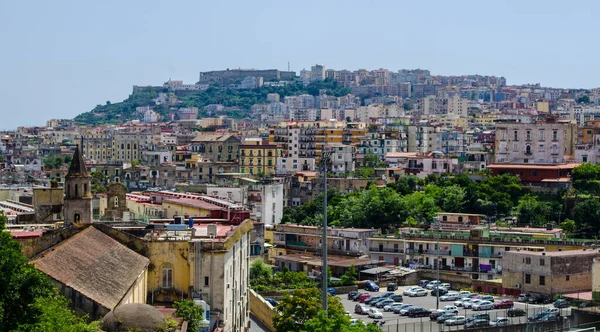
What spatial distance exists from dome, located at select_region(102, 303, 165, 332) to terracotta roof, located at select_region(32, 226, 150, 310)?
48 cm


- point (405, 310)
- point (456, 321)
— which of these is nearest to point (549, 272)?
point (405, 310)

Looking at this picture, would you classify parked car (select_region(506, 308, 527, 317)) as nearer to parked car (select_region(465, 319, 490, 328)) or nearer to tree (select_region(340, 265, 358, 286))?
parked car (select_region(465, 319, 490, 328))

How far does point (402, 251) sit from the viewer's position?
61250 millimetres

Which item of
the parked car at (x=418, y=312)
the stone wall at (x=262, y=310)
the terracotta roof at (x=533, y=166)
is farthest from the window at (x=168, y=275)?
the terracotta roof at (x=533, y=166)

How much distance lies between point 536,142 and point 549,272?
1406 inches

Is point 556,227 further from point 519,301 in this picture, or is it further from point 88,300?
point 88,300

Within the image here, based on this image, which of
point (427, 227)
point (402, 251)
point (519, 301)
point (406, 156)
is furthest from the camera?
point (406, 156)

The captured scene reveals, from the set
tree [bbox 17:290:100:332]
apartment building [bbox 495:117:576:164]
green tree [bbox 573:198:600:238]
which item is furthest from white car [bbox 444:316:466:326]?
apartment building [bbox 495:117:576:164]

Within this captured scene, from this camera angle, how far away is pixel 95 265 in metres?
27.3

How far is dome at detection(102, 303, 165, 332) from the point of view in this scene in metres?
24.1

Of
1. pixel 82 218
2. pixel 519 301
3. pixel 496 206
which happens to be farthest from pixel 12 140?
pixel 82 218

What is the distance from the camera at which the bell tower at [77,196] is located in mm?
31922

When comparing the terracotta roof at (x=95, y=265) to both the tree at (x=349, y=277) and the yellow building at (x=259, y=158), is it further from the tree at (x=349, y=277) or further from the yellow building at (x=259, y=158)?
the yellow building at (x=259, y=158)

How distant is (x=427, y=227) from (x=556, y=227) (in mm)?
7160
